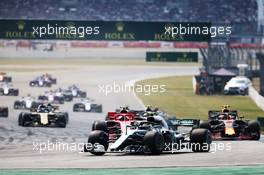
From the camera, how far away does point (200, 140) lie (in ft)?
94.0

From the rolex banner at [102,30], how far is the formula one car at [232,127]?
996 centimetres

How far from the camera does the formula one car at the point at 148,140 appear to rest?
26953mm

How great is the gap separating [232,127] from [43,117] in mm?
8547

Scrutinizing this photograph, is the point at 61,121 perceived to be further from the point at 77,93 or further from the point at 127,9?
the point at 127,9

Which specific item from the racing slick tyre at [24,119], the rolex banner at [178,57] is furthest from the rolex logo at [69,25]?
the racing slick tyre at [24,119]

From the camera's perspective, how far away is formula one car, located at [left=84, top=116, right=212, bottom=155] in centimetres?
2695

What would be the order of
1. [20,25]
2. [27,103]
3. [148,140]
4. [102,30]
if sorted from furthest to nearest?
1. [27,103]
2. [102,30]
3. [20,25]
4. [148,140]

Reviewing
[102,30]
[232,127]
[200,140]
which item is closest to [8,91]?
[102,30]

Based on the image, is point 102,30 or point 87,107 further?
point 87,107

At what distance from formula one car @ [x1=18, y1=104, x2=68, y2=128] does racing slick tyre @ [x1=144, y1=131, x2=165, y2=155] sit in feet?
44.0

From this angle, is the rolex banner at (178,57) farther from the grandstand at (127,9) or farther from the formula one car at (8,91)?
the grandstand at (127,9)

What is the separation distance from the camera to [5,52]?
8006 centimetres

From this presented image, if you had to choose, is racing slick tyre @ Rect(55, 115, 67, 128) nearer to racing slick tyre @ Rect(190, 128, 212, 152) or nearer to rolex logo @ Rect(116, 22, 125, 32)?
rolex logo @ Rect(116, 22, 125, 32)

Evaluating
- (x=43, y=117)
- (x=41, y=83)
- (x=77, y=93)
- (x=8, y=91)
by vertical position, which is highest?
(x=41, y=83)
